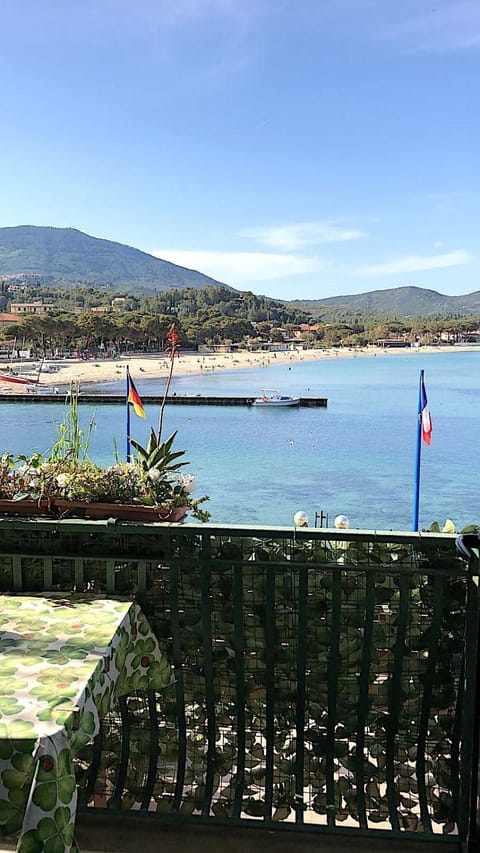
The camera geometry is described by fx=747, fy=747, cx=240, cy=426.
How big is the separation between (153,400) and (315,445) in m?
10.3

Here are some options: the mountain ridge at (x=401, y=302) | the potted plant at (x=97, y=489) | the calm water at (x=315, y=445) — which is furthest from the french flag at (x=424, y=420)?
the mountain ridge at (x=401, y=302)

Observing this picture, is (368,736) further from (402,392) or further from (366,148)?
(366,148)

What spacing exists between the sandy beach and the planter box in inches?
1433

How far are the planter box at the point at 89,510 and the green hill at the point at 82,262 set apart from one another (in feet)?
237

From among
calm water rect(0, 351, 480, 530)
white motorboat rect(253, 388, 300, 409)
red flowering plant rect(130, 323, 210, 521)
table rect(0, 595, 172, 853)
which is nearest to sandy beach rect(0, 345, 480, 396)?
calm water rect(0, 351, 480, 530)

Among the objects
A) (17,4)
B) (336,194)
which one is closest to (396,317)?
(336,194)

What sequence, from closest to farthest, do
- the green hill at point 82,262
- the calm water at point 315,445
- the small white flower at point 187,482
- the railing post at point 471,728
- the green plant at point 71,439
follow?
the railing post at point 471,728 → the small white flower at point 187,482 → the green plant at point 71,439 → the calm water at point 315,445 → the green hill at point 82,262

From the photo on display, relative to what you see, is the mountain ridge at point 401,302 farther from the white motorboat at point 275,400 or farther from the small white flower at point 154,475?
the small white flower at point 154,475

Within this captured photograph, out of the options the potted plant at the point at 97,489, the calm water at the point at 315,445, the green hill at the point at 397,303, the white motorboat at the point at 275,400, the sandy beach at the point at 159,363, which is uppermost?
the green hill at the point at 397,303

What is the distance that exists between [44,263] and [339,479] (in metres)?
62.8

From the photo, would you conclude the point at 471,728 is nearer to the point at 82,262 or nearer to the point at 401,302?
the point at 401,302

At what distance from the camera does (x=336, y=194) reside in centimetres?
6969

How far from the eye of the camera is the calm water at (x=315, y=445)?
25.4 m

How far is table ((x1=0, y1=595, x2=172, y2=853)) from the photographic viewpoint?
3.66 ft
